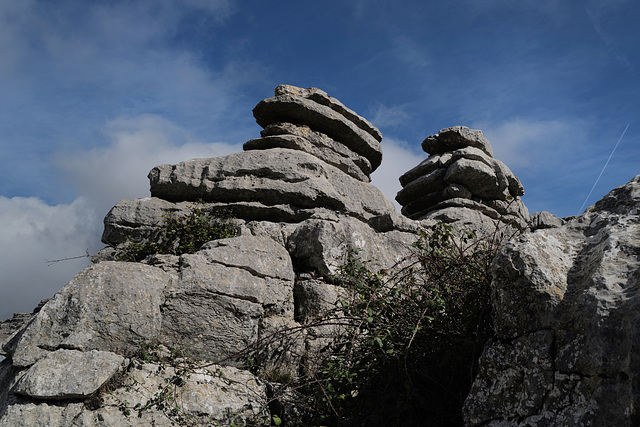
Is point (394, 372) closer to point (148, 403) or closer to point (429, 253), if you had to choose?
point (429, 253)

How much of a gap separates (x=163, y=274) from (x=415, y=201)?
11.2 m

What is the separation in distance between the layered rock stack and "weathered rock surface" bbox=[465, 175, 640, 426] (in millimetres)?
10579

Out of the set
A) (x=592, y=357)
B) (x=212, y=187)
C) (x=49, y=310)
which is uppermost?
(x=212, y=187)

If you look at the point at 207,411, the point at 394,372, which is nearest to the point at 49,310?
the point at 207,411

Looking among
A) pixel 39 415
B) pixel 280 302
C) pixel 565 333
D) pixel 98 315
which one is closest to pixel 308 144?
pixel 280 302

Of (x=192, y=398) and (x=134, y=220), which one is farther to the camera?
(x=134, y=220)

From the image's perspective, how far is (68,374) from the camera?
5285mm

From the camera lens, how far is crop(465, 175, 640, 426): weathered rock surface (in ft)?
9.58

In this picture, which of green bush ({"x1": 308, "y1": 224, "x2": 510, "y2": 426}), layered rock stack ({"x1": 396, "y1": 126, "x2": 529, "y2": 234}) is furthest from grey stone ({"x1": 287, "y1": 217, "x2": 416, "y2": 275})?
layered rock stack ({"x1": 396, "y1": 126, "x2": 529, "y2": 234})

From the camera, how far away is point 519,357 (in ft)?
11.2

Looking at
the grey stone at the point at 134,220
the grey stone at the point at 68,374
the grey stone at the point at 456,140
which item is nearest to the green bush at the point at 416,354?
the grey stone at the point at 68,374

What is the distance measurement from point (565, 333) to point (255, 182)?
7766mm

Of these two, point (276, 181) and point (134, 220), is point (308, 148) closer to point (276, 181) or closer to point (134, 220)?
point (276, 181)

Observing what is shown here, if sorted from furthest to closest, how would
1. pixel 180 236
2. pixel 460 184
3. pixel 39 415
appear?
pixel 460 184 < pixel 180 236 < pixel 39 415
